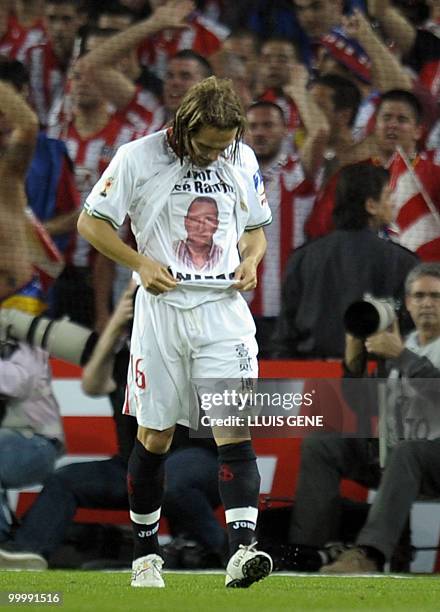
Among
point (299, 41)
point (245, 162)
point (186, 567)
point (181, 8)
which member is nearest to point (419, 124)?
point (299, 41)

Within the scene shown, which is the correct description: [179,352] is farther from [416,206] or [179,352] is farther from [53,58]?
[53,58]

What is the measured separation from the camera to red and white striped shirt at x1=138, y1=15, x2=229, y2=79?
24.7ft

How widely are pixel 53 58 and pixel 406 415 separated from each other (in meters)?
A: 2.80

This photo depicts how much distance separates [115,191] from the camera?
5.29 meters

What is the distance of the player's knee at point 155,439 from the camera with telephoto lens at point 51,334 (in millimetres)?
2058

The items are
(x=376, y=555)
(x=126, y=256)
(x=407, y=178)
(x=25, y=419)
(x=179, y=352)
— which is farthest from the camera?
(x=407, y=178)

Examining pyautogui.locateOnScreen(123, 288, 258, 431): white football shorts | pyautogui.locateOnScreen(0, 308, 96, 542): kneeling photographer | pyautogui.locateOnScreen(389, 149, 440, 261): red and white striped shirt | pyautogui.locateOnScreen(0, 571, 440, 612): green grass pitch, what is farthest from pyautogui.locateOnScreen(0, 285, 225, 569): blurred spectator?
pyautogui.locateOnScreen(123, 288, 258, 431): white football shorts

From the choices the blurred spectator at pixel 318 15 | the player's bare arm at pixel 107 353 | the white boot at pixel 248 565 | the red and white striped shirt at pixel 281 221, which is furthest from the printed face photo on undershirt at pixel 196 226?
the blurred spectator at pixel 318 15

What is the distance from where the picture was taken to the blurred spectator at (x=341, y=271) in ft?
24.2

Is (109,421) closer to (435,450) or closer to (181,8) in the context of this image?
(435,450)

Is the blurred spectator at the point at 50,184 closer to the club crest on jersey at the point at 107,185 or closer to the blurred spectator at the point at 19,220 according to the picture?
the blurred spectator at the point at 19,220

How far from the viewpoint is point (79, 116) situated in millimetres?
7566

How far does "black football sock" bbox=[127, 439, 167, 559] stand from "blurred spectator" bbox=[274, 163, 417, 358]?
2034mm

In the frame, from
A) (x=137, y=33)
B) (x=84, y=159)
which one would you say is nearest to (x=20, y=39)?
(x=137, y=33)
